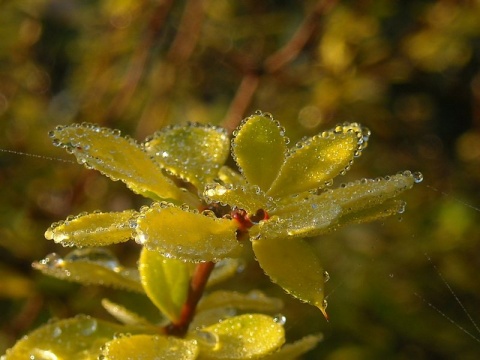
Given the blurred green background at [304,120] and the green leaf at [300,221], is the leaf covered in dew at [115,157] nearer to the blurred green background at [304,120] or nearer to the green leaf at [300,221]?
the green leaf at [300,221]

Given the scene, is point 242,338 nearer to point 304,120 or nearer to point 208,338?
point 208,338

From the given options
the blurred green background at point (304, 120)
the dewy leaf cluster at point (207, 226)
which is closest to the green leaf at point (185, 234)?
the dewy leaf cluster at point (207, 226)

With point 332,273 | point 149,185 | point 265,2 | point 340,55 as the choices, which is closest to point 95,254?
point 149,185

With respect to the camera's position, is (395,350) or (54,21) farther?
(54,21)

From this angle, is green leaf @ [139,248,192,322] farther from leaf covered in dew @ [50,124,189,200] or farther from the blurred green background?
the blurred green background

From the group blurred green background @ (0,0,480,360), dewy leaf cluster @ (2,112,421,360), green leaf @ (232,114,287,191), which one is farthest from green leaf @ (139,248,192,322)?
blurred green background @ (0,0,480,360)

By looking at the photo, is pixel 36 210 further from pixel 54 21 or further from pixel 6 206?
pixel 54 21
